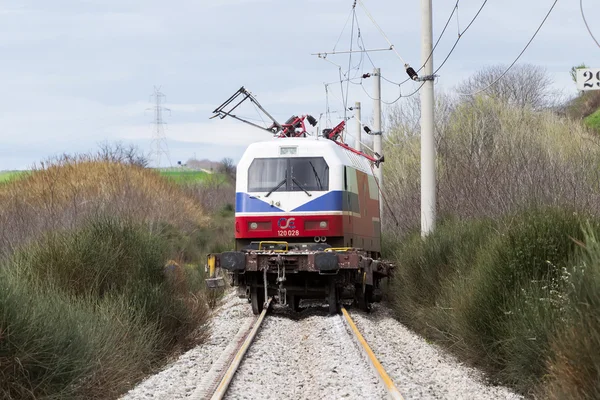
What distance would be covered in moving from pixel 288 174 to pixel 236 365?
754 centimetres

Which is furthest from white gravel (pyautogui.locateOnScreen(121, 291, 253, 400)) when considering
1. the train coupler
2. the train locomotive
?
the train locomotive

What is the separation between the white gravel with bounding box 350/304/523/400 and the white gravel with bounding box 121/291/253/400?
223cm

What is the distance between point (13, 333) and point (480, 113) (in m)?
37.0

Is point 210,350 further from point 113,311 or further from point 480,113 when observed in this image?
point 480,113

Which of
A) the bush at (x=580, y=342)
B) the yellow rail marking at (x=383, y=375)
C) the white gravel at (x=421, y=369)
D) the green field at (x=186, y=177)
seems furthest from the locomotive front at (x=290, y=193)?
the green field at (x=186, y=177)

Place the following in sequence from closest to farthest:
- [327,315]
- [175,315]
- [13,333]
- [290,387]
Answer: [13,333] < [290,387] < [175,315] < [327,315]

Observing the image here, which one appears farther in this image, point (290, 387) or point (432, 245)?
point (432, 245)

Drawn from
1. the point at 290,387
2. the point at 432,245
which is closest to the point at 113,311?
the point at 290,387

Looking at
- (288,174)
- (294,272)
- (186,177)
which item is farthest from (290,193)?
(186,177)

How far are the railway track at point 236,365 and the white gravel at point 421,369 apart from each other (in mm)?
175

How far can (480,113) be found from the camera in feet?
144

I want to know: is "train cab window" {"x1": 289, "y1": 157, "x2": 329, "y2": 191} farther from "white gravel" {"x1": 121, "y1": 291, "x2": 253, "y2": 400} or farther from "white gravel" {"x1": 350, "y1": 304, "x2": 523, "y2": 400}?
"white gravel" {"x1": 350, "y1": 304, "x2": 523, "y2": 400}

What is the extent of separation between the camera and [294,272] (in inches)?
690

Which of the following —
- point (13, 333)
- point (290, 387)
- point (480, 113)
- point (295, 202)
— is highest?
point (480, 113)
